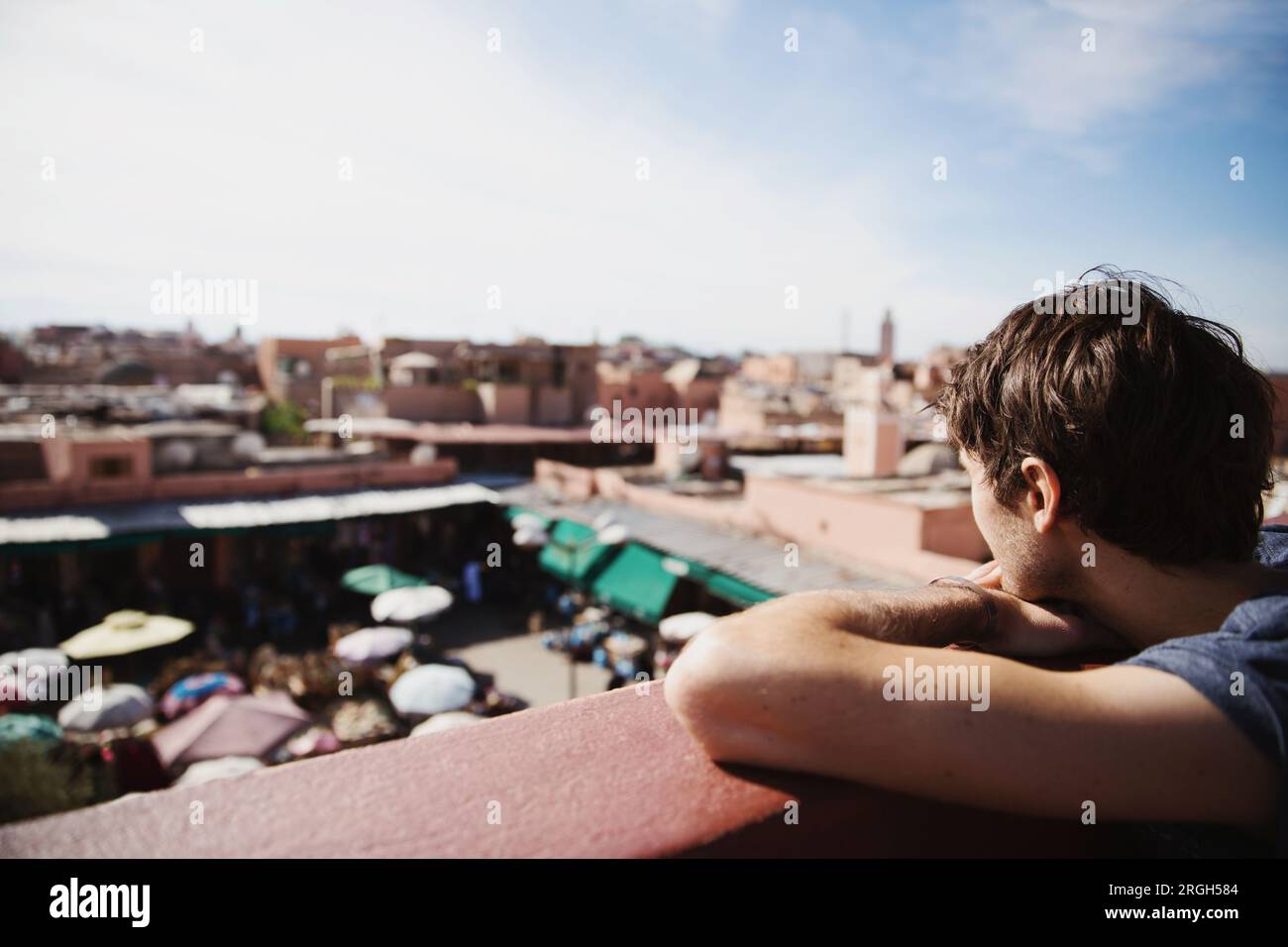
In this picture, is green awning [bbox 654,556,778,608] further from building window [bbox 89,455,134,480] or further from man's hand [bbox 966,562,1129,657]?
building window [bbox 89,455,134,480]

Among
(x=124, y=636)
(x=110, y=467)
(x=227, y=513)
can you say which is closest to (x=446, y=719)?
(x=124, y=636)

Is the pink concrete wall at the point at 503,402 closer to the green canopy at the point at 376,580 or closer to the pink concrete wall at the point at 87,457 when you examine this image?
the pink concrete wall at the point at 87,457

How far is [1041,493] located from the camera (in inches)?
52.7

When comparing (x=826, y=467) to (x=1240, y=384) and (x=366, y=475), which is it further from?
(x=1240, y=384)

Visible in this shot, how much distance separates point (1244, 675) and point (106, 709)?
40.7ft

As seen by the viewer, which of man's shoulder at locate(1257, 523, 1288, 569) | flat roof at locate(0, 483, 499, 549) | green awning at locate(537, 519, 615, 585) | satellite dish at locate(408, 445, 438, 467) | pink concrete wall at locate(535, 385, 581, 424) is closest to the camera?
man's shoulder at locate(1257, 523, 1288, 569)

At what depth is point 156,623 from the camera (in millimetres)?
12742

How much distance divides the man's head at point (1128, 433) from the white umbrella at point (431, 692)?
34.6 feet

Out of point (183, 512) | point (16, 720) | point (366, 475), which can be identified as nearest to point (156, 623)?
point (16, 720)

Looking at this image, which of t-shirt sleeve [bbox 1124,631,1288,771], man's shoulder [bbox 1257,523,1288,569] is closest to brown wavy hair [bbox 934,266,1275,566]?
man's shoulder [bbox 1257,523,1288,569]

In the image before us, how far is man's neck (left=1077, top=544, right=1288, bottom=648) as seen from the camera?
130 cm

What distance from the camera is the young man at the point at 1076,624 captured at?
98cm

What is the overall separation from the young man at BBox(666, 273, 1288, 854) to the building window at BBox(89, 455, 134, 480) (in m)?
19.3
